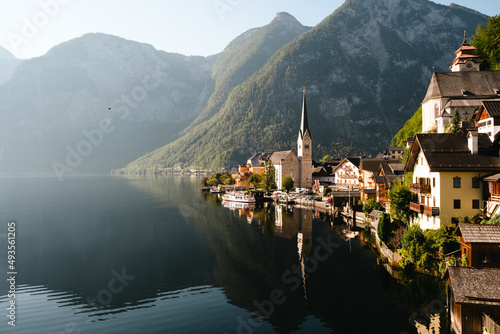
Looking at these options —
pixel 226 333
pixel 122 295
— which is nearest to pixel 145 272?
pixel 122 295

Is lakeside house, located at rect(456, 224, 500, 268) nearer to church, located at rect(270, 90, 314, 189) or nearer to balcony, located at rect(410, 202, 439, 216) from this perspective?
balcony, located at rect(410, 202, 439, 216)

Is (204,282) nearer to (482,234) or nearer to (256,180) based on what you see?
(482,234)

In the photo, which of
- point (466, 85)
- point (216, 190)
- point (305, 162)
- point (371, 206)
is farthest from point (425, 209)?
point (216, 190)

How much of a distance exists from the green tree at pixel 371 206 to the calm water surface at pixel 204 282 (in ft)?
27.5

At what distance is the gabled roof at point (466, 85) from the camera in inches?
2424

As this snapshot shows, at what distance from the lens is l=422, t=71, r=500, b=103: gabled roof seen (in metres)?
61.6

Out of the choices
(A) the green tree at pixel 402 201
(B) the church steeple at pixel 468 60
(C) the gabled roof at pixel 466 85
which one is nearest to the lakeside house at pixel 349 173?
(B) the church steeple at pixel 468 60

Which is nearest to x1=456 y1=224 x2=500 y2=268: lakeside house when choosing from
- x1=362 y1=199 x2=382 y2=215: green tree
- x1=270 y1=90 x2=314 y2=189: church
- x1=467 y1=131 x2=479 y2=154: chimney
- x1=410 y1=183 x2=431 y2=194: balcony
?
x1=410 y1=183 x2=431 y2=194: balcony

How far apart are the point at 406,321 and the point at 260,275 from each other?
16.4m

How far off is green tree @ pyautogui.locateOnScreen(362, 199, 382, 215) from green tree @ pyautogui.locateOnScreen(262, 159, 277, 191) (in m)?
60.4

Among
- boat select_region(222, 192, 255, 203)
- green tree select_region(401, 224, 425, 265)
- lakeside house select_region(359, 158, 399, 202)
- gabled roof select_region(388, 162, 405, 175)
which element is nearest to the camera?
green tree select_region(401, 224, 425, 265)

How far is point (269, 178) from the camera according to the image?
423ft

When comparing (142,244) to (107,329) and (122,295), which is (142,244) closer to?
(122,295)

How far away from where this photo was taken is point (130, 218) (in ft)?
267
